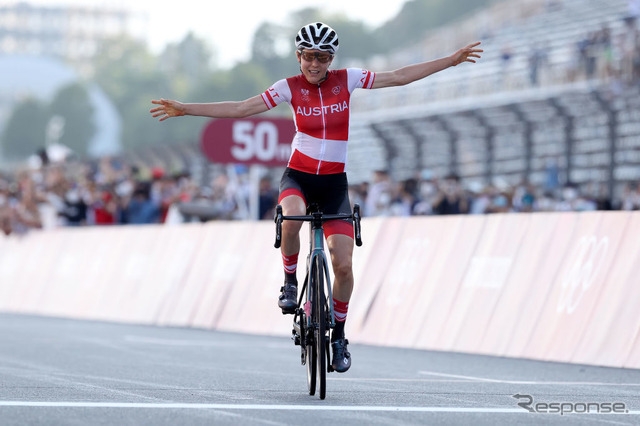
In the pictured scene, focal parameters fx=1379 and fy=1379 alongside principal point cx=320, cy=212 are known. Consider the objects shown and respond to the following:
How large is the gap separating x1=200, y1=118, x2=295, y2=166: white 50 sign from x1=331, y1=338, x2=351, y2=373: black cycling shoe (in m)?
12.7

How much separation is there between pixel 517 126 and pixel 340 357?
14.2m

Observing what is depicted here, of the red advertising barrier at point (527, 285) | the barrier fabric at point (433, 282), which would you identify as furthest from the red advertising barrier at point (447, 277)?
the red advertising barrier at point (527, 285)

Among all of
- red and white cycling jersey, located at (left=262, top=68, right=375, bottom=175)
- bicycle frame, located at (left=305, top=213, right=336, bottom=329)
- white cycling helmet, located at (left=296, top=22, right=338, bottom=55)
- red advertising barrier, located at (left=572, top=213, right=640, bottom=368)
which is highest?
white cycling helmet, located at (left=296, top=22, right=338, bottom=55)

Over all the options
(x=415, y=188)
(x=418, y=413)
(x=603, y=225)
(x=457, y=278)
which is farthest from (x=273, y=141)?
(x=418, y=413)

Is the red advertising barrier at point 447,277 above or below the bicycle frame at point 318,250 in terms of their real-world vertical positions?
below

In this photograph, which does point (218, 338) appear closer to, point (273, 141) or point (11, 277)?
point (273, 141)

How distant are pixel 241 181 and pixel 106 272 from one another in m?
3.45

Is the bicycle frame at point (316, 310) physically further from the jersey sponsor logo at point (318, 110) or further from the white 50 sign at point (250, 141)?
the white 50 sign at point (250, 141)

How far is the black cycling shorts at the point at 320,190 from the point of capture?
901 centimetres

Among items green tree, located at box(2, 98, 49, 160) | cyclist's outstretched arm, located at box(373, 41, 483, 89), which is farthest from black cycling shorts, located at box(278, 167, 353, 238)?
green tree, located at box(2, 98, 49, 160)

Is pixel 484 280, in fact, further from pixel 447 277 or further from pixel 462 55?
pixel 462 55

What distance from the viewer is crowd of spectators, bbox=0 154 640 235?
738 inches

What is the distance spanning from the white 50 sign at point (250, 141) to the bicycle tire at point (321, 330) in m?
12.7

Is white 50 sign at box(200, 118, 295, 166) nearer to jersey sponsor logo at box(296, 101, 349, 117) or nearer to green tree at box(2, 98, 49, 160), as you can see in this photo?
jersey sponsor logo at box(296, 101, 349, 117)
